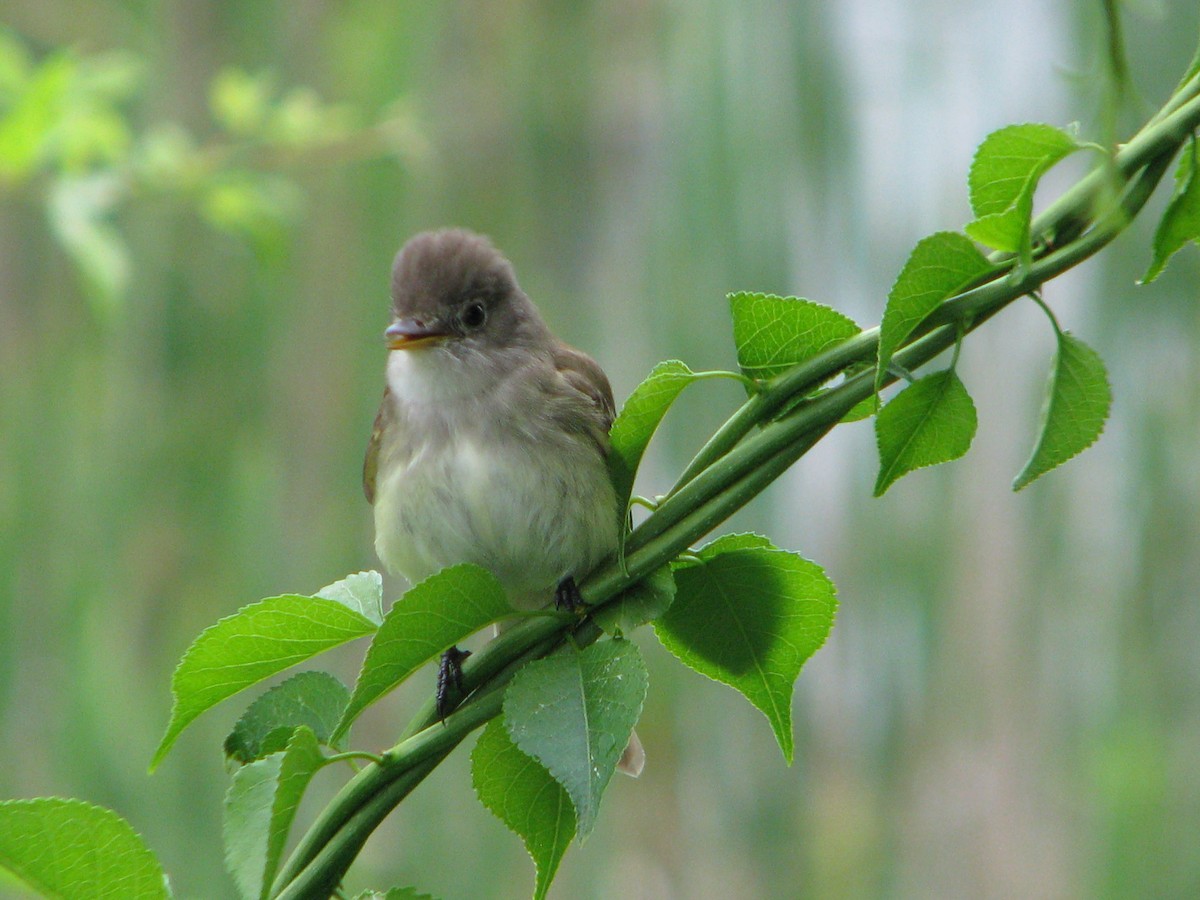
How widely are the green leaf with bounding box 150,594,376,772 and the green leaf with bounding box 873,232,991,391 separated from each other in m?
0.36

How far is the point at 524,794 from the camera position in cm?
76

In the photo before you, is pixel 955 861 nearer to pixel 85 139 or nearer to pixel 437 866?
pixel 437 866

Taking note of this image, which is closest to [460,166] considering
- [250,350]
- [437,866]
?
[250,350]

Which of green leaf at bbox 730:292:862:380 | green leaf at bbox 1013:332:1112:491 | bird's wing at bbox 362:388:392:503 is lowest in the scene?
green leaf at bbox 1013:332:1112:491

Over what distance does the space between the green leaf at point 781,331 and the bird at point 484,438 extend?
632 mm

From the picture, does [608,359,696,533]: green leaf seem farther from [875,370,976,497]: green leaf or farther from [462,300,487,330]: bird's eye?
[462,300,487,330]: bird's eye

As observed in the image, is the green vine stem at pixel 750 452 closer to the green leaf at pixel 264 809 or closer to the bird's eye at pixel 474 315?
the green leaf at pixel 264 809

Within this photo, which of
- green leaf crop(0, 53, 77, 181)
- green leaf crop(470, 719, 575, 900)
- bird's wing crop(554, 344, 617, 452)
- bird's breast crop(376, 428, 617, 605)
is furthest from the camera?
green leaf crop(0, 53, 77, 181)

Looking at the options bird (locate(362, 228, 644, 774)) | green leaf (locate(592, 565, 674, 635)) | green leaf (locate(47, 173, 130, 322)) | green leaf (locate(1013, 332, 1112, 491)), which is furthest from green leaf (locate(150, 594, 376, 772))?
green leaf (locate(47, 173, 130, 322))

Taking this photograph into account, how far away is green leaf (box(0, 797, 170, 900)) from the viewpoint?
2.29 ft

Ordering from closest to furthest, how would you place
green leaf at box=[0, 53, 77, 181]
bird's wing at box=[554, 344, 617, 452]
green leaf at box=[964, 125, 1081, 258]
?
green leaf at box=[964, 125, 1081, 258]
bird's wing at box=[554, 344, 617, 452]
green leaf at box=[0, 53, 77, 181]

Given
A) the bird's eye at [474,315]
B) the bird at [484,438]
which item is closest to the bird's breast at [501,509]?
the bird at [484,438]

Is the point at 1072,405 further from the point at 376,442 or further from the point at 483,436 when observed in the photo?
the point at 376,442

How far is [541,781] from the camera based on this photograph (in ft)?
2.49
